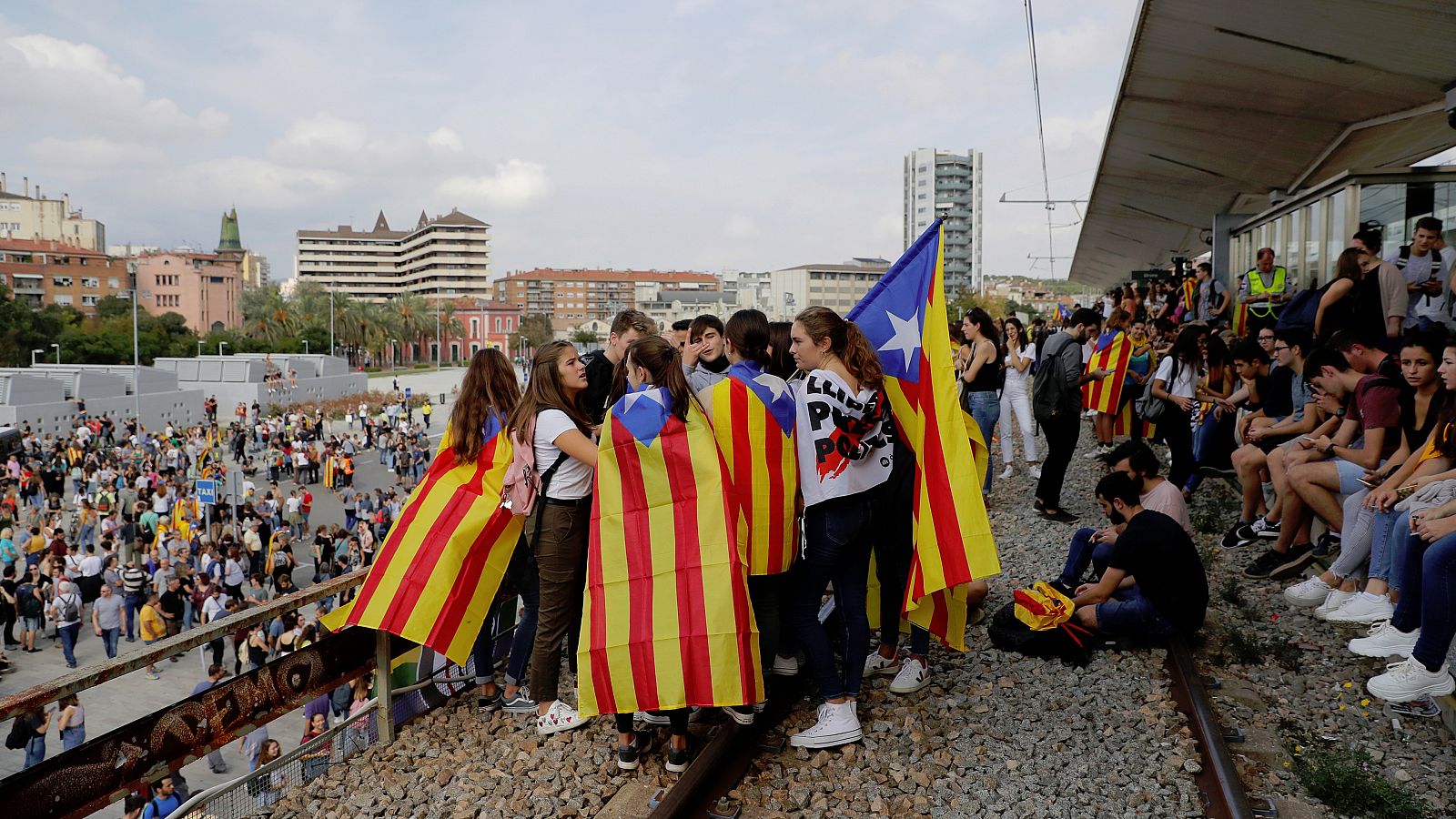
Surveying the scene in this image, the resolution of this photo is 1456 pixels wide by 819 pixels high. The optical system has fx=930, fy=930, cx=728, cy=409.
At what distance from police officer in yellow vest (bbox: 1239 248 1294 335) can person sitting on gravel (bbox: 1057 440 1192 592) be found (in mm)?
6125

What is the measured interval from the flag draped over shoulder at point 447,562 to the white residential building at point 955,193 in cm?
14202

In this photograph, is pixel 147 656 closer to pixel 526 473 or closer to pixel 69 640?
pixel 526 473

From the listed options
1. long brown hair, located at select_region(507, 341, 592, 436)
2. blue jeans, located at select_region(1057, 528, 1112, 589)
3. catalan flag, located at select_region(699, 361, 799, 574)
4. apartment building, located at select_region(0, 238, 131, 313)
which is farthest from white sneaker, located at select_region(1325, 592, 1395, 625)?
apartment building, located at select_region(0, 238, 131, 313)

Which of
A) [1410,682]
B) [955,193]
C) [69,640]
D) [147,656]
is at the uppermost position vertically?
[955,193]

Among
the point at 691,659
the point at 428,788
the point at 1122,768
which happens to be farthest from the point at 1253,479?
the point at 428,788

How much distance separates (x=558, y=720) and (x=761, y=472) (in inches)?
61.8

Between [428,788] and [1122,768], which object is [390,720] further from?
[1122,768]

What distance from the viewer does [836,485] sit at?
412cm

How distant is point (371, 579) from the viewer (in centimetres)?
458

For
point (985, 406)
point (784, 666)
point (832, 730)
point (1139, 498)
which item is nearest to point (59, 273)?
point (985, 406)

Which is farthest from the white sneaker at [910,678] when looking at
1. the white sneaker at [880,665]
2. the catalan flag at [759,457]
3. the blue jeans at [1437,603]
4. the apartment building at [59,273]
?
A: the apartment building at [59,273]

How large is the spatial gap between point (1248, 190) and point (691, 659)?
16.5 meters

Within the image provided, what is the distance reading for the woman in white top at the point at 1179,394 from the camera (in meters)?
8.75

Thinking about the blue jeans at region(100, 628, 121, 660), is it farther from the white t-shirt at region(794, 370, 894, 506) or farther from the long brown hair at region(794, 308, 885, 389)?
the long brown hair at region(794, 308, 885, 389)
